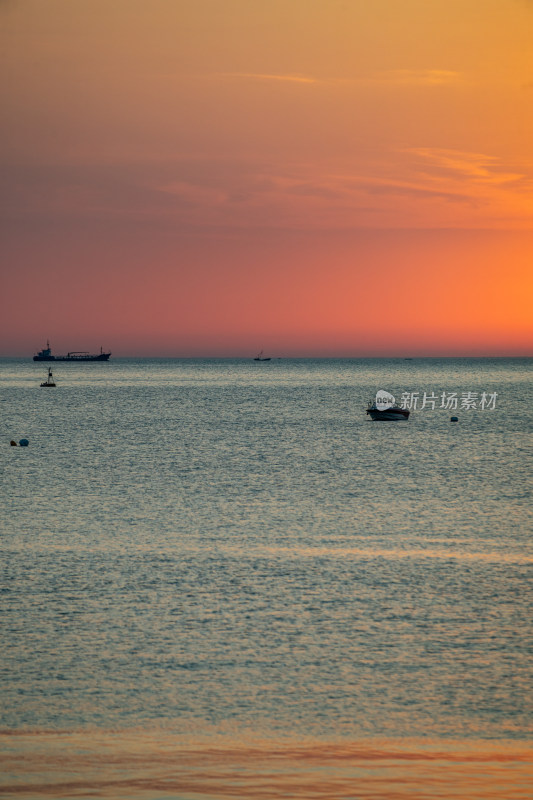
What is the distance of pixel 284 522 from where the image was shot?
49.9 metres

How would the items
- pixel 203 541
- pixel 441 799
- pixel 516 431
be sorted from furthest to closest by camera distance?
pixel 516 431 < pixel 203 541 < pixel 441 799

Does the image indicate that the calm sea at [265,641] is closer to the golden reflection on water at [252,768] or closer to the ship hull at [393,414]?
the golden reflection on water at [252,768]

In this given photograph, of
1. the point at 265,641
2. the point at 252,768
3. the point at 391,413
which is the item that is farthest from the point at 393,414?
the point at 252,768

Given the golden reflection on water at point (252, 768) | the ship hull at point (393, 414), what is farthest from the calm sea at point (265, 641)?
the ship hull at point (393, 414)

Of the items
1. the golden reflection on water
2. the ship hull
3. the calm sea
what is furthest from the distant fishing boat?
the golden reflection on water

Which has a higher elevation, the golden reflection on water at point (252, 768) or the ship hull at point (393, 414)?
the ship hull at point (393, 414)

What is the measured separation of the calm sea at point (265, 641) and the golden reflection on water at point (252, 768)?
0.06 metres

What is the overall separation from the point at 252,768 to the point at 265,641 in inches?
369

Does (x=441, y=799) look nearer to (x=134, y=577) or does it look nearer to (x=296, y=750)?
(x=296, y=750)

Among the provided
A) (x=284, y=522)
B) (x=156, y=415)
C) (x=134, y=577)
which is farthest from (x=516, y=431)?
(x=134, y=577)

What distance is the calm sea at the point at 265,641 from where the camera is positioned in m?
18.6

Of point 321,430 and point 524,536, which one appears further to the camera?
point 321,430

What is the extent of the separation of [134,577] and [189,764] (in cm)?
1791

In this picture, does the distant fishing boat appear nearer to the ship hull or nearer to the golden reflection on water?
the ship hull
